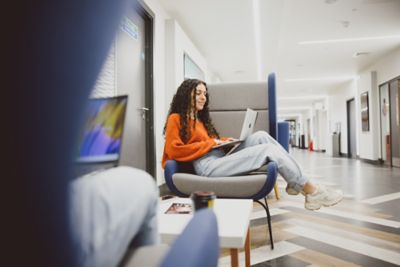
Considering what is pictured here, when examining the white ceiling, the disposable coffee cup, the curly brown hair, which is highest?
the white ceiling

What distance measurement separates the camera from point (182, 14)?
498 centimetres

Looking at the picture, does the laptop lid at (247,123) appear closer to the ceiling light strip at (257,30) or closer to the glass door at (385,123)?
the ceiling light strip at (257,30)

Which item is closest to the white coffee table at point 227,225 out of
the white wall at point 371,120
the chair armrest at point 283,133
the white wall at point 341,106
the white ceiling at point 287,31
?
the chair armrest at point 283,133

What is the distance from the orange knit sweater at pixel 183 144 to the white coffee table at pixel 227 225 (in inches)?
25.7

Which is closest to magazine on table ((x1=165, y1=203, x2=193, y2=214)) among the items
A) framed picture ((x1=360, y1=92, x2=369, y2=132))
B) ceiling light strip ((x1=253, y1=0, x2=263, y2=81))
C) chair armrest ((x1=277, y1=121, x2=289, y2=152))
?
chair armrest ((x1=277, y1=121, x2=289, y2=152))

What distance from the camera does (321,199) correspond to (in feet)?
5.64

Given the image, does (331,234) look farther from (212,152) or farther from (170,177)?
(170,177)

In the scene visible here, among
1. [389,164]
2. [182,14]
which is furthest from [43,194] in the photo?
[389,164]

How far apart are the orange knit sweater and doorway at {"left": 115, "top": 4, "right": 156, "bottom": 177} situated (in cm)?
140

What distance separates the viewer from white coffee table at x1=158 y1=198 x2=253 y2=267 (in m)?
0.89

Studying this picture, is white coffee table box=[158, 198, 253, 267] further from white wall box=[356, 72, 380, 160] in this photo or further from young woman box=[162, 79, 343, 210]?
white wall box=[356, 72, 380, 160]

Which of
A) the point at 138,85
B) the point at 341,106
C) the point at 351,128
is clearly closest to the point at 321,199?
the point at 138,85

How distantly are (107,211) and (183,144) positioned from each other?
173 centimetres

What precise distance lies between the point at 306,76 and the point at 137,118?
25.3 feet
